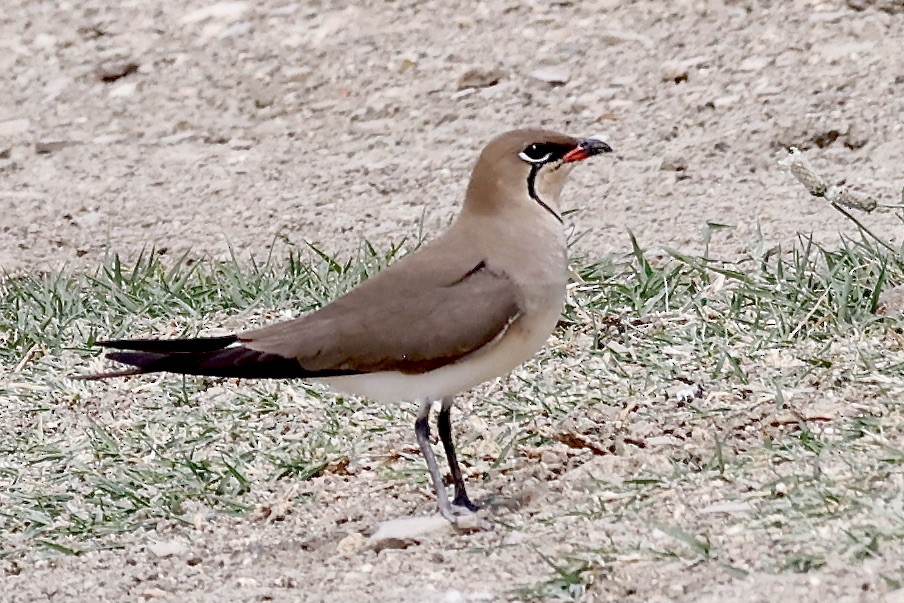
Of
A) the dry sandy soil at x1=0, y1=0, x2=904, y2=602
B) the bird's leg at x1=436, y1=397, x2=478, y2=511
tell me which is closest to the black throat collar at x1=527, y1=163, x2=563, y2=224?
the bird's leg at x1=436, y1=397, x2=478, y2=511

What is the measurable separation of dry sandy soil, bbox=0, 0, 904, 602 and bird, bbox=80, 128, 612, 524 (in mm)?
1731

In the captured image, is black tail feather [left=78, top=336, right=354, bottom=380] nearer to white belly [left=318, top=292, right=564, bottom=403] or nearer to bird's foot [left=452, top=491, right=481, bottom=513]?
white belly [left=318, top=292, right=564, bottom=403]

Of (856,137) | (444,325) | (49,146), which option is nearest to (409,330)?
(444,325)

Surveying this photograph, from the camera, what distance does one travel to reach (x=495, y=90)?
709 centimetres

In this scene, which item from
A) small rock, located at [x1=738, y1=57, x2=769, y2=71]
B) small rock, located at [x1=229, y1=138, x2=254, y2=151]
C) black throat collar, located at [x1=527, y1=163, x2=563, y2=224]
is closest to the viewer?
black throat collar, located at [x1=527, y1=163, x2=563, y2=224]

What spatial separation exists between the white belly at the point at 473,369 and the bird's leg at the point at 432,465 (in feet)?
0.16

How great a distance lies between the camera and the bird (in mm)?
3439

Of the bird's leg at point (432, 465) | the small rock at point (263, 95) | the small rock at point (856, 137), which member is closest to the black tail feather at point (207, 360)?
Result: the bird's leg at point (432, 465)

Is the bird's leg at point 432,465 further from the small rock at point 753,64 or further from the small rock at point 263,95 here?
the small rock at point 263,95

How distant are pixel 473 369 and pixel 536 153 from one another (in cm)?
51

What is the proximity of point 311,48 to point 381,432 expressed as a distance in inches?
146

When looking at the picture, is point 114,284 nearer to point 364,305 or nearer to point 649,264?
point 649,264

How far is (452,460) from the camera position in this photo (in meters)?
3.60

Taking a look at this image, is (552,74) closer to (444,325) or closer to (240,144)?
(240,144)
